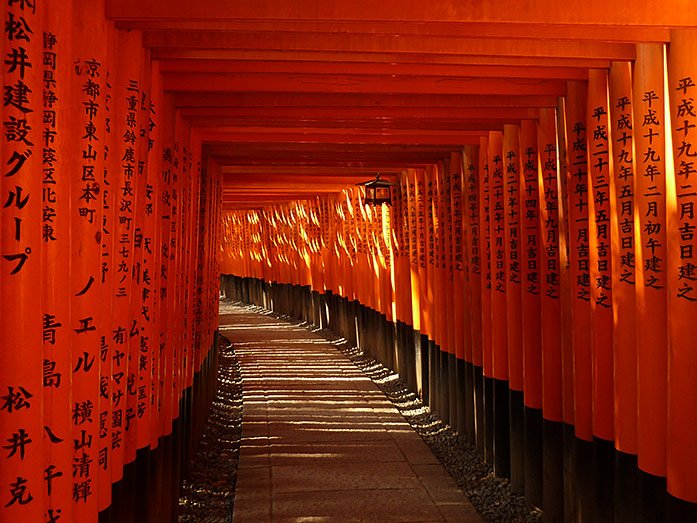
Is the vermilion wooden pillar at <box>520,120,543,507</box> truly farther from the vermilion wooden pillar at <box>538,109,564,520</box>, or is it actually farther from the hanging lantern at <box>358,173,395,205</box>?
the hanging lantern at <box>358,173,395,205</box>

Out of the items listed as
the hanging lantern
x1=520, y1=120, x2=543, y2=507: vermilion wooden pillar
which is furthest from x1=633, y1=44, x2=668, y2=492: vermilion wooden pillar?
the hanging lantern

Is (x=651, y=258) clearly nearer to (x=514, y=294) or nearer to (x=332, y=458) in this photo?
(x=514, y=294)

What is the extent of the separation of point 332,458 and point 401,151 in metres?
3.75

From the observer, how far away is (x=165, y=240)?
624 cm

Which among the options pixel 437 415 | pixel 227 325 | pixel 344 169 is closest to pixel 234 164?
pixel 344 169

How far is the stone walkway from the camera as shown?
271 inches

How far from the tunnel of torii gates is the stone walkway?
783 millimetres

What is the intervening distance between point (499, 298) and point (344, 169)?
480cm

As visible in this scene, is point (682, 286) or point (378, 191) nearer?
point (682, 286)

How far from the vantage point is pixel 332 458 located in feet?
28.1

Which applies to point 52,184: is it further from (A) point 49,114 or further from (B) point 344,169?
(B) point 344,169

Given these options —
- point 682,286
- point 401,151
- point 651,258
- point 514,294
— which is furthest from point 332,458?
point 682,286

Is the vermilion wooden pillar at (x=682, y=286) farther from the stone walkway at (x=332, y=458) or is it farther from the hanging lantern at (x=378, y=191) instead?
the hanging lantern at (x=378, y=191)

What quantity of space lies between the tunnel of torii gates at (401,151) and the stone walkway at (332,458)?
2.57 ft
